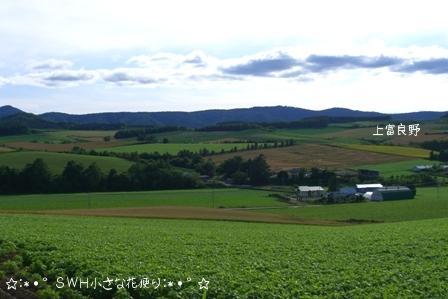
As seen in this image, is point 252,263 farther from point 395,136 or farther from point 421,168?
point 395,136

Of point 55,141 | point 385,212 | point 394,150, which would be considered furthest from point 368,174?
point 55,141

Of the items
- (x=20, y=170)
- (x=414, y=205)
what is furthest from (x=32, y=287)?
(x=20, y=170)

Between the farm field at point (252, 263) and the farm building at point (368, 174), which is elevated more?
the farm field at point (252, 263)

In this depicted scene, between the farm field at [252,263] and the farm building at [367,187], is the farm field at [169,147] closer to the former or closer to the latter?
the farm building at [367,187]

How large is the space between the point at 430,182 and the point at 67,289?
82246 millimetres

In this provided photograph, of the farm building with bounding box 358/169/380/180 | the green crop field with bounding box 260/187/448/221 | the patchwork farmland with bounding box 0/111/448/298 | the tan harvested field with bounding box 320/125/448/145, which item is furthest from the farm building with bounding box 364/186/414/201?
the tan harvested field with bounding box 320/125/448/145

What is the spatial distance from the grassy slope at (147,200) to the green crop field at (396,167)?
23275mm

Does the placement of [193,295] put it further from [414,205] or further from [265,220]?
[414,205]

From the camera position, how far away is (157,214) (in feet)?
165

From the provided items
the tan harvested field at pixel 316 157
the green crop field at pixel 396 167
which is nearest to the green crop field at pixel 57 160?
the tan harvested field at pixel 316 157

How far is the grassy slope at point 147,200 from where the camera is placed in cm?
6531

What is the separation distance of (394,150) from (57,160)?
2371 inches

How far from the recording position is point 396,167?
319 ft

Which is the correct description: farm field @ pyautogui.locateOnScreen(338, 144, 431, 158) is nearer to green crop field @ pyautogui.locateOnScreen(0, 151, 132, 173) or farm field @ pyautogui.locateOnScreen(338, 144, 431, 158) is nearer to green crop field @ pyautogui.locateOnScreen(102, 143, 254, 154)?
green crop field @ pyautogui.locateOnScreen(102, 143, 254, 154)
